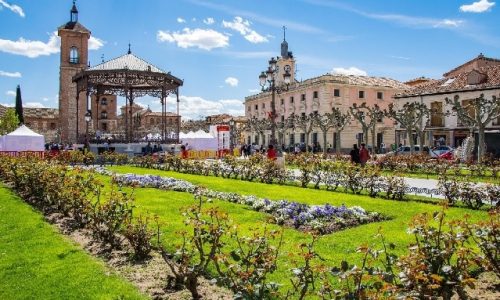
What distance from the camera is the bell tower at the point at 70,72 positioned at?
49031 mm

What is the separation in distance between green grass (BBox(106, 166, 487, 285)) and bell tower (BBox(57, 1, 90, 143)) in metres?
38.0

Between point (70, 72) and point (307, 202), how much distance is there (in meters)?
44.6

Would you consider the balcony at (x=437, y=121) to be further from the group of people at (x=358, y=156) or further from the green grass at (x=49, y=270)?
the green grass at (x=49, y=270)

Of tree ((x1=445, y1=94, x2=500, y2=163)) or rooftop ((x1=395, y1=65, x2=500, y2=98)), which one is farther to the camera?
rooftop ((x1=395, y1=65, x2=500, y2=98))

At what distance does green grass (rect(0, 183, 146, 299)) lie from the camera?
4.96 metres

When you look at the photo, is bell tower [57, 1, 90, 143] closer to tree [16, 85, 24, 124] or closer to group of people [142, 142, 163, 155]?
tree [16, 85, 24, 124]

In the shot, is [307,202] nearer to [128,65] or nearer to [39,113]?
[128,65]

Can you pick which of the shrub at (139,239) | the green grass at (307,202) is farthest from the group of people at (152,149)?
the shrub at (139,239)

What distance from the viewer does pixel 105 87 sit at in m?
31.9

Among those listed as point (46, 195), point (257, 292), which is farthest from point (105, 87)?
point (257, 292)

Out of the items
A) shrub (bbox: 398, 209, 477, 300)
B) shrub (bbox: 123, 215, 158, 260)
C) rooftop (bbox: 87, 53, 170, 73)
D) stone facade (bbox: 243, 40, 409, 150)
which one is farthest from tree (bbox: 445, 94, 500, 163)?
stone facade (bbox: 243, 40, 409, 150)

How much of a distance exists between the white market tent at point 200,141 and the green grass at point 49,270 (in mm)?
25966

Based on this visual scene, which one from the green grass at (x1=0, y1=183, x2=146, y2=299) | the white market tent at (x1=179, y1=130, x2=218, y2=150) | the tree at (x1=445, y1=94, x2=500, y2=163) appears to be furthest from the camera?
the white market tent at (x1=179, y1=130, x2=218, y2=150)

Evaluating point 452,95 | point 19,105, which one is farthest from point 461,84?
point 19,105
